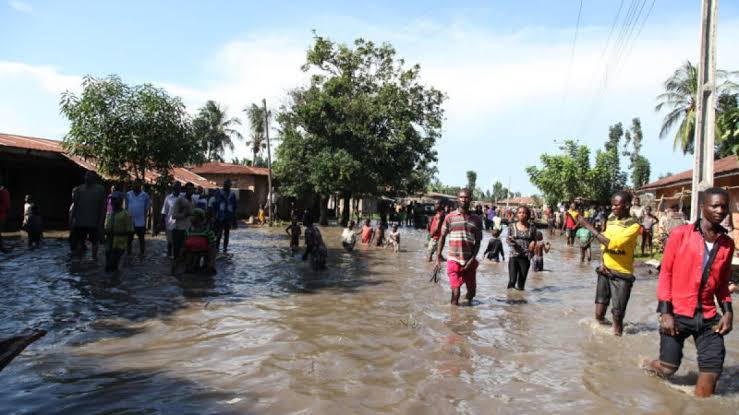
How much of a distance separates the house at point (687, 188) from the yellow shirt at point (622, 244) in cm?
709

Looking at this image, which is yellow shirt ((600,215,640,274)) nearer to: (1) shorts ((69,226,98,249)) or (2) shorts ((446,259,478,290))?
(2) shorts ((446,259,478,290))

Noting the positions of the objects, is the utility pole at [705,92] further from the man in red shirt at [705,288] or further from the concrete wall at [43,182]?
the concrete wall at [43,182]

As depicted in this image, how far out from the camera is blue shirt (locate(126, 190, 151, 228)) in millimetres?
12281

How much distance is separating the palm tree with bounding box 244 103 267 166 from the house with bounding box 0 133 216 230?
3991 cm

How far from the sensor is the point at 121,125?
55.1 feet

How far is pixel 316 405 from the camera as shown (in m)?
4.36

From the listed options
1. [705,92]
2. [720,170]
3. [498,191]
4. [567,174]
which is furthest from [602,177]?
[498,191]

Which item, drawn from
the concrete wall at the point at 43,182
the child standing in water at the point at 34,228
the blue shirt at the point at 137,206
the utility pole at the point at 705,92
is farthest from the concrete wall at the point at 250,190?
the utility pole at the point at 705,92

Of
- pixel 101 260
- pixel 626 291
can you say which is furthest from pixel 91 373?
pixel 101 260

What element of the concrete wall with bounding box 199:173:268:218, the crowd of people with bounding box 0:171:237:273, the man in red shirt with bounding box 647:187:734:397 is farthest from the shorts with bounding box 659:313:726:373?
the concrete wall with bounding box 199:173:268:218

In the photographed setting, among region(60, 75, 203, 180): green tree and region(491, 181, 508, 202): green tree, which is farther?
region(491, 181, 508, 202): green tree

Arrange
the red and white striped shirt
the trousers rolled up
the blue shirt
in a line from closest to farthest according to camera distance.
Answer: the red and white striped shirt, the trousers rolled up, the blue shirt

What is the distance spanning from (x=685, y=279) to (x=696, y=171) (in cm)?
734

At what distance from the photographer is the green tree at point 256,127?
6234 centimetres
